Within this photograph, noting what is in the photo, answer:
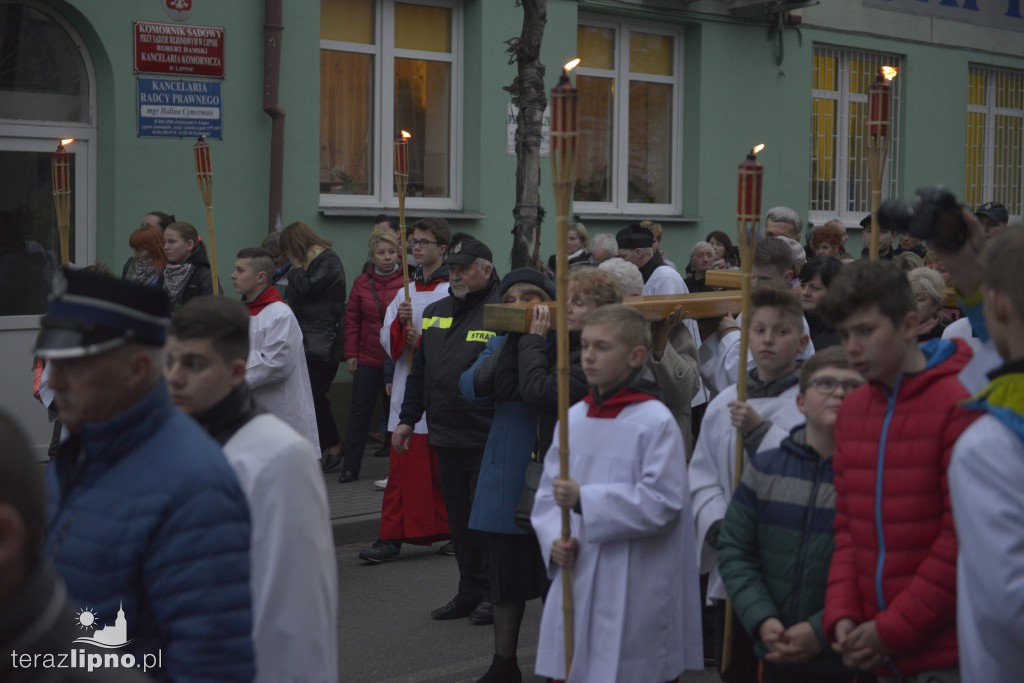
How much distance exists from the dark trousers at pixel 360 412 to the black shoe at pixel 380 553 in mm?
2075

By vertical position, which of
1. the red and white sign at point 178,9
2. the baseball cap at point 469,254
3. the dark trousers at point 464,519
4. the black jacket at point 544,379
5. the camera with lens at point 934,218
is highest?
the red and white sign at point 178,9

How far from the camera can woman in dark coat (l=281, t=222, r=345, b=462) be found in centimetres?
1059

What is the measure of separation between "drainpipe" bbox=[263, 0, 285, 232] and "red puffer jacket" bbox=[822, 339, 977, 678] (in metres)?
8.71

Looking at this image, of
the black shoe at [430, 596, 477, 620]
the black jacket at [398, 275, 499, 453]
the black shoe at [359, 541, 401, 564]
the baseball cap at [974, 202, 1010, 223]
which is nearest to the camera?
the black jacket at [398, 275, 499, 453]

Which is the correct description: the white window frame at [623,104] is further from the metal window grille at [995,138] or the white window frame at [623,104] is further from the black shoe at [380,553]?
the black shoe at [380,553]

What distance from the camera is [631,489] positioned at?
14.7ft

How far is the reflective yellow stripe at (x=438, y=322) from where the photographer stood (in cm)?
716

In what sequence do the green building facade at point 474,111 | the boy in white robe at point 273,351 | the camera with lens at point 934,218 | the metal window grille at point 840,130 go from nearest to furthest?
the camera with lens at point 934,218 < the boy in white robe at point 273,351 < the green building facade at point 474,111 < the metal window grille at point 840,130

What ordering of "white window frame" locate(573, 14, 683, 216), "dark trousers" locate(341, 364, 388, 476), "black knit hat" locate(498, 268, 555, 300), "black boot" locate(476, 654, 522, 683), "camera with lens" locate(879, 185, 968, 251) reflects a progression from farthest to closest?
"white window frame" locate(573, 14, 683, 216) < "dark trousers" locate(341, 364, 388, 476) < "black knit hat" locate(498, 268, 555, 300) < "black boot" locate(476, 654, 522, 683) < "camera with lens" locate(879, 185, 968, 251)

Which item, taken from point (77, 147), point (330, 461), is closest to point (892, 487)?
point (330, 461)

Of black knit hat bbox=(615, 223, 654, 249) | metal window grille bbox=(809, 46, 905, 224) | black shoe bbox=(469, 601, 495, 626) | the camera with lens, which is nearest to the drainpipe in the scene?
black knit hat bbox=(615, 223, 654, 249)

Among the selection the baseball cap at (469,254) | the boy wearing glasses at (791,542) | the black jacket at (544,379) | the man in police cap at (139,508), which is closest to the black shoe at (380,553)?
the baseball cap at (469,254)

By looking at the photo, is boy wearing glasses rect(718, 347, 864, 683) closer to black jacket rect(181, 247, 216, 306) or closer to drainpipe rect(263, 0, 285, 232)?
black jacket rect(181, 247, 216, 306)

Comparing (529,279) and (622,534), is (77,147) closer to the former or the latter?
(529,279)
